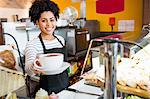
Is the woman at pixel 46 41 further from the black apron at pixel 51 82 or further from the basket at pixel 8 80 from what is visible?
the basket at pixel 8 80

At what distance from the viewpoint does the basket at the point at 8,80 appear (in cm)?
101

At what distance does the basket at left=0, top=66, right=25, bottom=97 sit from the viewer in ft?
3.33

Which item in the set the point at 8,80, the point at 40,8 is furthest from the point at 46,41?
the point at 8,80

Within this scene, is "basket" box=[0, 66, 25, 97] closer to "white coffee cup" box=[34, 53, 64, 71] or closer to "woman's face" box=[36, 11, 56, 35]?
"white coffee cup" box=[34, 53, 64, 71]

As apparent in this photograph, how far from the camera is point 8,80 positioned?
3.38 feet

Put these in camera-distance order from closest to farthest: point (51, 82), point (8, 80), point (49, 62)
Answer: point (8, 80) < point (49, 62) < point (51, 82)

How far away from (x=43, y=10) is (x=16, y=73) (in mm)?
881

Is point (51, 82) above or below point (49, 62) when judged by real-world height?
below

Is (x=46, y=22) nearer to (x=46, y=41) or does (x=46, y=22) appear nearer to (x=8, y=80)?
(x=46, y=41)

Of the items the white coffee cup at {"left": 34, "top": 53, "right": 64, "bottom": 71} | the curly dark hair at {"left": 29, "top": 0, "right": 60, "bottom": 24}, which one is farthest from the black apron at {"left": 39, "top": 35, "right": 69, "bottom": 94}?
the white coffee cup at {"left": 34, "top": 53, "right": 64, "bottom": 71}

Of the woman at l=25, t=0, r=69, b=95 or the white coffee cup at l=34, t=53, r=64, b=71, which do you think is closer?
the white coffee cup at l=34, t=53, r=64, b=71

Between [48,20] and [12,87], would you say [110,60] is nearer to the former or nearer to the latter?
[12,87]

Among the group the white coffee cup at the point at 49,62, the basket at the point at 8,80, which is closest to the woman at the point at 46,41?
the white coffee cup at the point at 49,62

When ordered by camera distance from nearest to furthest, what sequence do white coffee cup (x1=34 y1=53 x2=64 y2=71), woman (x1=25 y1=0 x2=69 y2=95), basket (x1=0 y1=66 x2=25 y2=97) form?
basket (x1=0 y1=66 x2=25 y2=97) < white coffee cup (x1=34 y1=53 x2=64 y2=71) < woman (x1=25 y1=0 x2=69 y2=95)
